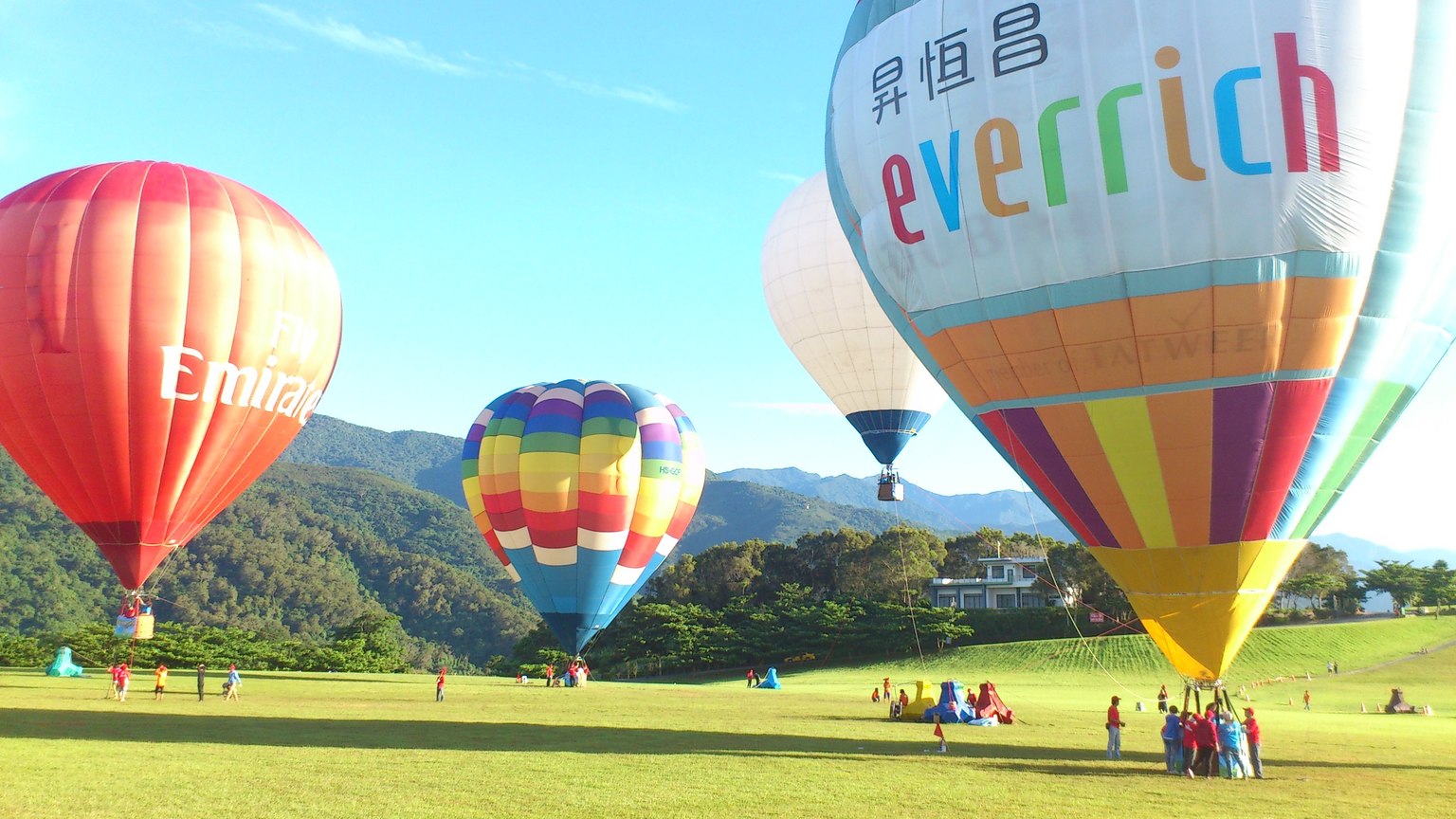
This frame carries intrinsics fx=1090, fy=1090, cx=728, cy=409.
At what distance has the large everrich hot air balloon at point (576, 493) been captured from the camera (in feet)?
111

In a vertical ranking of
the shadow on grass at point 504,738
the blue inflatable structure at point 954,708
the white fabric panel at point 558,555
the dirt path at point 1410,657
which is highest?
the white fabric panel at point 558,555

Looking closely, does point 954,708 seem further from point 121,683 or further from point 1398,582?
point 1398,582

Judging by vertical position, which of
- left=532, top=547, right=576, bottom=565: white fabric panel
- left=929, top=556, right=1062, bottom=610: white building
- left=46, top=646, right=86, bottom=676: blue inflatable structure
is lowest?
left=46, top=646, right=86, bottom=676: blue inflatable structure

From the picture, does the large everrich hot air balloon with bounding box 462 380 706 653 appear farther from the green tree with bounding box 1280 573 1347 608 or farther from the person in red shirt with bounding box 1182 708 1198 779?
the green tree with bounding box 1280 573 1347 608

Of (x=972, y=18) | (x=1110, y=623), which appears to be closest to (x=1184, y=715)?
(x=972, y=18)

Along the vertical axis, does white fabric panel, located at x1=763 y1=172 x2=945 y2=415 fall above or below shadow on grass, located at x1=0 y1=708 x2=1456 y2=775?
above

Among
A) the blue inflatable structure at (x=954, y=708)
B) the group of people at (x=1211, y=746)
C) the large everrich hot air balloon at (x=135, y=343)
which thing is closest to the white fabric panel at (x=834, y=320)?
the blue inflatable structure at (x=954, y=708)

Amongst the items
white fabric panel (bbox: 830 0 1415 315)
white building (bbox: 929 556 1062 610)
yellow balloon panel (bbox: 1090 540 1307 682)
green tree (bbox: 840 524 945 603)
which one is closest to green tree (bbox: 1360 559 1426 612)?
white building (bbox: 929 556 1062 610)

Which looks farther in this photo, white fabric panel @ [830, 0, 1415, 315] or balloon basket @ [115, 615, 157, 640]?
balloon basket @ [115, 615, 157, 640]

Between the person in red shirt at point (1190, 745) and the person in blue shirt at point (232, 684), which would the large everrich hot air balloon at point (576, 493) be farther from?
the person in red shirt at point (1190, 745)

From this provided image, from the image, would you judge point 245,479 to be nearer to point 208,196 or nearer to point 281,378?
point 281,378

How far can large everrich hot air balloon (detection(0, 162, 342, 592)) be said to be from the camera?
2297 cm

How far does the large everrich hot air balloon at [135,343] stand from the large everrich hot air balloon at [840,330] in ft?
50.7

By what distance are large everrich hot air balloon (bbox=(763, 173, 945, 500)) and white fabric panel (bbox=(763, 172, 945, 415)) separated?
29mm
